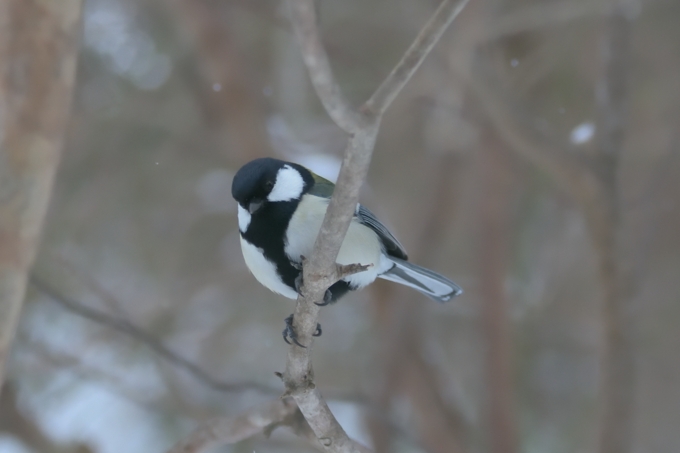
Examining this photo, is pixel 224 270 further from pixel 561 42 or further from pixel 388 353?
pixel 561 42

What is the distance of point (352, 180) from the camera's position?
34.2 inches

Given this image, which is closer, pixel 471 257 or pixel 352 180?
pixel 352 180

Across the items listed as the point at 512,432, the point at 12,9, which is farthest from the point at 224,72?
the point at 512,432

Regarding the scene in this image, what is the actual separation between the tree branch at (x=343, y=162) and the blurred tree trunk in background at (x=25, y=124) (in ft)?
2.85

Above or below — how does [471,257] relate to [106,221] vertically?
above

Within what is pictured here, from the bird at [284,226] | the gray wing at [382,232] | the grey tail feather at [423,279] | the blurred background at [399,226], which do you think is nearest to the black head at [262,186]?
the bird at [284,226]

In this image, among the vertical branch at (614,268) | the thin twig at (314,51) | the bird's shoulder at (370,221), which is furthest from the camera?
the vertical branch at (614,268)

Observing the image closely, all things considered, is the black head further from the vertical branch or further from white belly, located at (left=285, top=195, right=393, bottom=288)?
the vertical branch

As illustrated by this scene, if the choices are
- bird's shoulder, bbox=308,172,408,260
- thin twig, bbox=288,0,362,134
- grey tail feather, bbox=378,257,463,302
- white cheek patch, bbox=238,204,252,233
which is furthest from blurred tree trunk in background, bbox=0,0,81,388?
thin twig, bbox=288,0,362,134

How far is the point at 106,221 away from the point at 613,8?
7.41 feet

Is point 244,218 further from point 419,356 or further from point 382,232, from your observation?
point 419,356

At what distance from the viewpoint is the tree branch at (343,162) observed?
0.74 m

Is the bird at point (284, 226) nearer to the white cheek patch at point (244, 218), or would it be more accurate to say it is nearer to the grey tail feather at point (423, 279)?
the white cheek patch at point (244, 218)

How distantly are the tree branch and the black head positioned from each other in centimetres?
42
